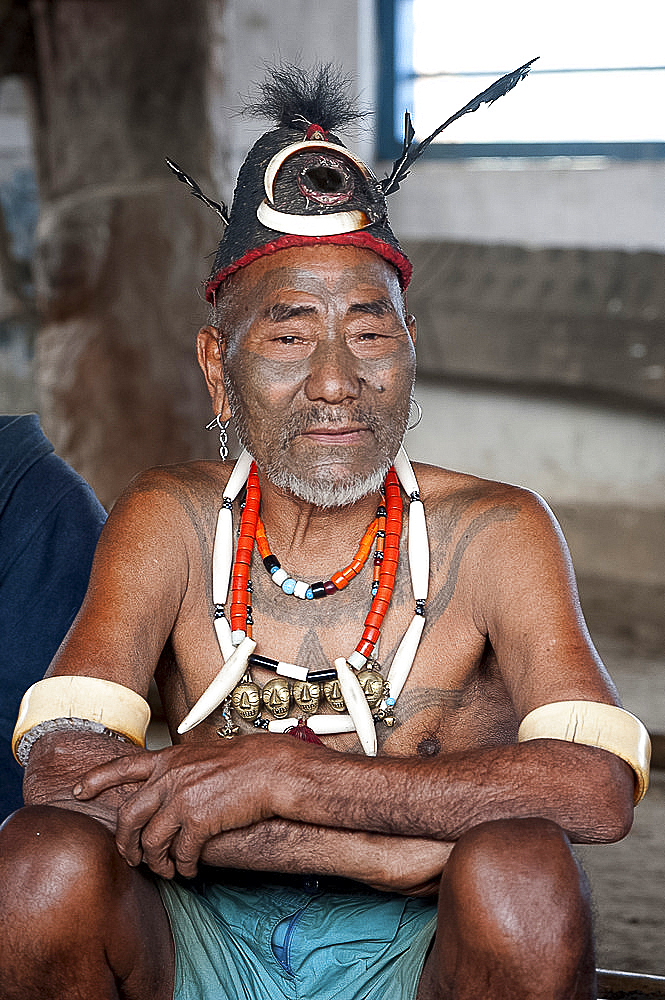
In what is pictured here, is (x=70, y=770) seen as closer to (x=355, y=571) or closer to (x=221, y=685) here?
(x=221, y=685)

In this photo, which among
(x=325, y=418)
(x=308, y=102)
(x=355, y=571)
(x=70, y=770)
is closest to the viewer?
(x=70, y=770)

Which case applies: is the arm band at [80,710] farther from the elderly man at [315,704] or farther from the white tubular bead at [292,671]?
the white tubular bead at [292,671]

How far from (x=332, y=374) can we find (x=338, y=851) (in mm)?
828

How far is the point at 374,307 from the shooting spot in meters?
2.28

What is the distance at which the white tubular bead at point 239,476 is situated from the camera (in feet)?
7.98

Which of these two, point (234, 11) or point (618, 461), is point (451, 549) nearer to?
point (618, 461)

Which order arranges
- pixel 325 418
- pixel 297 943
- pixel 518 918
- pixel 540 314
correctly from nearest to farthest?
pixel 518 918, pixel 297 943, pixel 325 418, pixel 540 314

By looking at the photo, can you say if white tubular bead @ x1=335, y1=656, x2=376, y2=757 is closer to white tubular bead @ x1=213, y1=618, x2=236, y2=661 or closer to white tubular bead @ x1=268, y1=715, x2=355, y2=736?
white tubular bead @ x1=268, y1=715, x2=355, y2=736

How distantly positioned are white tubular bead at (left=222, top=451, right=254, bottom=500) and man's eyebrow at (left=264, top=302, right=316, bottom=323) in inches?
Answer: 12.1

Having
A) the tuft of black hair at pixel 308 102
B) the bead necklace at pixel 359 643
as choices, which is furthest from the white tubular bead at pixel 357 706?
the tuft of black hair at pixel 308 102

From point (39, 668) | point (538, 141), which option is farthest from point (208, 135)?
point (39, 668)

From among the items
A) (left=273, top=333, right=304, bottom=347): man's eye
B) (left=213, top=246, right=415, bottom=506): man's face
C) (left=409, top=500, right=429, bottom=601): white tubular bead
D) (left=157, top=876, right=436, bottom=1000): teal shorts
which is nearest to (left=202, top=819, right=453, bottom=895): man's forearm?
(left=157, top=876, right=436, bottom=1000): teal shorts

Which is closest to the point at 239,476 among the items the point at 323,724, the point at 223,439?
the point at 223,439

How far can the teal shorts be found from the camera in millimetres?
2045
